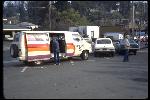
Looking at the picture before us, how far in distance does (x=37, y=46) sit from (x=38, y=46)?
93 millimetres

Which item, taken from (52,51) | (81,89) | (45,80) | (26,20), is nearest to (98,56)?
(52,51)

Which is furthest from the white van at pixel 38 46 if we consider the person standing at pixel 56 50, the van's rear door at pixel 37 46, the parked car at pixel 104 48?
the parked car at pixel 104 48

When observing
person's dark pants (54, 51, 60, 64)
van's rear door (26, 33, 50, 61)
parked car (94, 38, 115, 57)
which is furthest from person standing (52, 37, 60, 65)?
parked car (94, 38, 115, 57)

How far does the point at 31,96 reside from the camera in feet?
34.1

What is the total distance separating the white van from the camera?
21.8 metres

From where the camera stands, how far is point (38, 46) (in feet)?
72.7

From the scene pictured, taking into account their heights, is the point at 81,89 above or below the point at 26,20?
below

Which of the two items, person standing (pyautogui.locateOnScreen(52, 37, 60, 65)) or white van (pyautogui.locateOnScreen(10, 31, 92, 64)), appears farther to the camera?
person standing (pyautogui.locateOnScreen(52, 37, 60, 65))

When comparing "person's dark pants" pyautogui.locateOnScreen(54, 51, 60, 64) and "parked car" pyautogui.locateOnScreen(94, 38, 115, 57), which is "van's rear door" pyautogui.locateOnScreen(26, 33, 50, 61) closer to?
"person's dark pants" pyautogui.locateOnScreen(54, 51, 60, 64)

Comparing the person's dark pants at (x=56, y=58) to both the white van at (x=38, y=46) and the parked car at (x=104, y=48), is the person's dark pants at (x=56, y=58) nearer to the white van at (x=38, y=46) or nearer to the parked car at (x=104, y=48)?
the white van at (x=38, y=46)

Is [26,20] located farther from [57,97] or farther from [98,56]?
[57,97]

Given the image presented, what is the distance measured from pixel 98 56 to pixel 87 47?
12.1 feet

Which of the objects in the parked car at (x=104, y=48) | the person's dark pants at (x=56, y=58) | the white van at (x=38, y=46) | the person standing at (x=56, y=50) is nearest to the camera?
the white van at (x=38, y=46)

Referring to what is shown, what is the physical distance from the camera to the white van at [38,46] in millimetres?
21781
